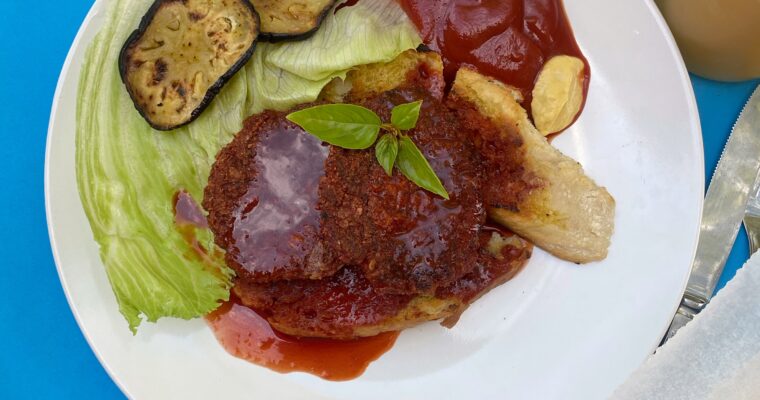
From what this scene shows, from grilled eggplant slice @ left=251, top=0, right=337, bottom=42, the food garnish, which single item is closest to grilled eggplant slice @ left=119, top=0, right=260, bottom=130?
grilled eggplant slice @ left=251, top=0, right=337, bottom=42

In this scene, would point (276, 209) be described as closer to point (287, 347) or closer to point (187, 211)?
point (187, 211)

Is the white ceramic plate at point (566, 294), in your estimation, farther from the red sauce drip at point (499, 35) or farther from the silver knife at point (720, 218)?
the silver knife at point (720, 218)

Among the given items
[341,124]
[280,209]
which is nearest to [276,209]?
[280,209]

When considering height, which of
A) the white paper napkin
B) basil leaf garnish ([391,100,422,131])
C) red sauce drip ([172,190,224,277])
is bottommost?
the white paper napkin

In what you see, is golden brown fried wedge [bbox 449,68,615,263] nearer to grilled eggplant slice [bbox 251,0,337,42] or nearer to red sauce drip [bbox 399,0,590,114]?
red sauce drip [bbox 399,0,590,114]

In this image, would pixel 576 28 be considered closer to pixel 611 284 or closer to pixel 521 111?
pixel 521 111
